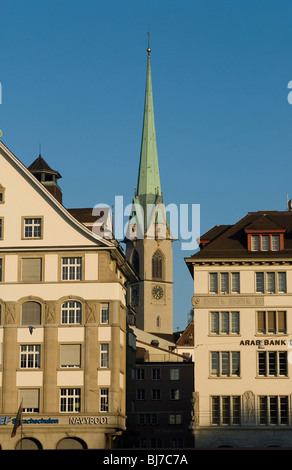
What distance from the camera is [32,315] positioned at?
73875mm

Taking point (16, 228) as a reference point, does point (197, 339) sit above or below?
below

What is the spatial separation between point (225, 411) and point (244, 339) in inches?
226

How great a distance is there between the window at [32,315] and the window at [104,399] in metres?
7.56

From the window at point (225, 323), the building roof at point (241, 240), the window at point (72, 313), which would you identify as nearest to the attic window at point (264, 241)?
the building roof at point (241, 240)

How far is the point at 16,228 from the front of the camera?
75500 mm

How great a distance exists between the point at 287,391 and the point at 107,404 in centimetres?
1382

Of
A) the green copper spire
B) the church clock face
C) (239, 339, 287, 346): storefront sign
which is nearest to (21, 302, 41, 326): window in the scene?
(239, 339, 287, 346): storefront sign

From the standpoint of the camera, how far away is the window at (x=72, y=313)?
2889 inches

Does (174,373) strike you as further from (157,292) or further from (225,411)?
(157,292)

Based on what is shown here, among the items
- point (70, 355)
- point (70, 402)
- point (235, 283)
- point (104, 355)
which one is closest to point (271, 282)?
point (235, 283)

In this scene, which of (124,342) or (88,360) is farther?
(124,342)
